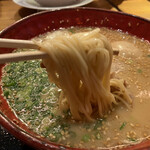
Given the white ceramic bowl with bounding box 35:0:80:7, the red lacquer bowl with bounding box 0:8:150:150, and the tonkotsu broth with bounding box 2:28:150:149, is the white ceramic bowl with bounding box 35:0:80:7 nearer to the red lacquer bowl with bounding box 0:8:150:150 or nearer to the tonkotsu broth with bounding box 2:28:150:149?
the red lacquer bowl with bounding box 0:8:150:150

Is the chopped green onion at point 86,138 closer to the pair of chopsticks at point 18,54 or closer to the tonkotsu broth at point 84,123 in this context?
the tonkotsu broth at point 84,123

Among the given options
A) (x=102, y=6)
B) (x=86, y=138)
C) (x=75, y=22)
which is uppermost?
(x=102, y=6)

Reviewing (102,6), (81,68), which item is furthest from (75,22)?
(81,68)

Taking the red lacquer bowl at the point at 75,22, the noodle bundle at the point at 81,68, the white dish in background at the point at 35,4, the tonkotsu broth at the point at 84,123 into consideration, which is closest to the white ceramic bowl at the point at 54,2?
the white dish in background at the point at 35,4

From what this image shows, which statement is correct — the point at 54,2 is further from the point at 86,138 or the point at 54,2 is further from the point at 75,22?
the point at 86,138

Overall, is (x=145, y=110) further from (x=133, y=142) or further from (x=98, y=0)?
(x=98, y=0)

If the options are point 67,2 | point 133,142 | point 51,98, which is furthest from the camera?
point 67,2

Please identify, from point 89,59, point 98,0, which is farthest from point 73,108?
point 98,0
